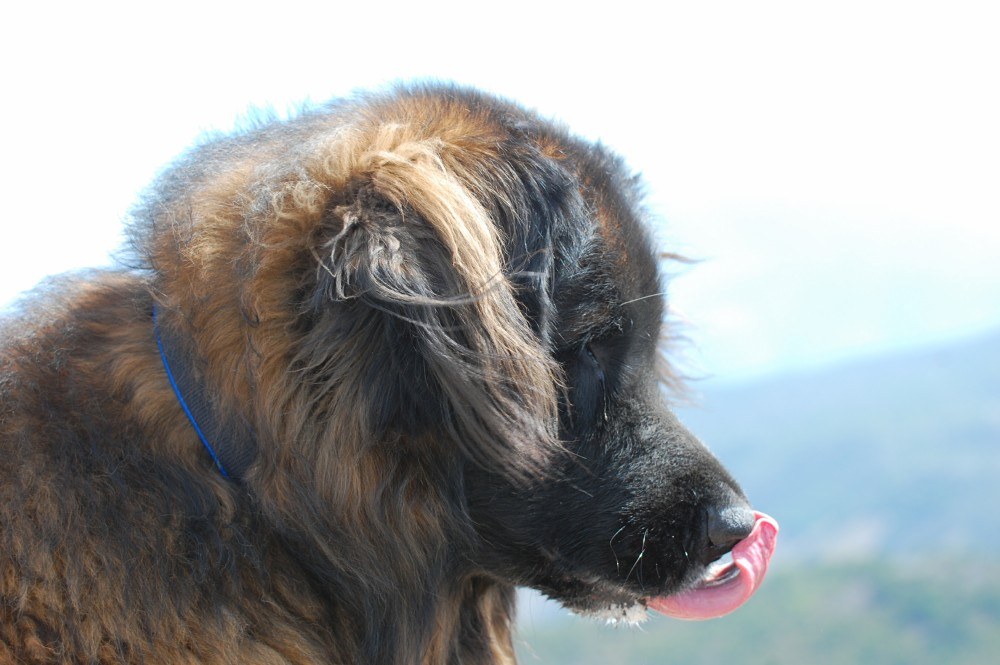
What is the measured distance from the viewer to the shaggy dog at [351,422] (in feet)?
8.89

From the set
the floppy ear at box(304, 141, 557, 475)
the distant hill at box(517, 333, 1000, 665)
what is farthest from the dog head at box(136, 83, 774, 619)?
the distant hill at box(517, 333, 1000, 665)

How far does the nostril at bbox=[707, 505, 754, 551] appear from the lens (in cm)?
320

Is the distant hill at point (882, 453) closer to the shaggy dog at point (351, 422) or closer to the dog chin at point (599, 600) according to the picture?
the dog chin at point (599, 600)

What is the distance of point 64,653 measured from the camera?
260 cm

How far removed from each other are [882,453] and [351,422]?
68056 mm

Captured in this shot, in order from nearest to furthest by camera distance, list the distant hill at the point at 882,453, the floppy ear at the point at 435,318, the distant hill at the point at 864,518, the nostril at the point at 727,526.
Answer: the floppy ear at the point at 435,318, the nostril at the point at 727,526, the distant hill at the point at 864,518, the distant hill at the point at 882,453

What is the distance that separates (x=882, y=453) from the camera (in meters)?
64.8

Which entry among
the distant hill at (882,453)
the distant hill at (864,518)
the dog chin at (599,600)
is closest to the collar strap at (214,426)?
the dog chin at (599,600)

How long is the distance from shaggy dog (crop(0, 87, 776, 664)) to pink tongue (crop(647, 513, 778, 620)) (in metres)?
0.01

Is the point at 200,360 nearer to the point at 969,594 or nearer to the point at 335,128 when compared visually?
the point at 335,128

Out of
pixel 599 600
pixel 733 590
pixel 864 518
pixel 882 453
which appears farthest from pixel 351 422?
pixel 882 453

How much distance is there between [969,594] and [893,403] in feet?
144

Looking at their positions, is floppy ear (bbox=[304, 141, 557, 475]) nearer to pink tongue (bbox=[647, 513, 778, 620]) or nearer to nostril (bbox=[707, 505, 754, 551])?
nostril (bbox=[707, 505, 754, 551])

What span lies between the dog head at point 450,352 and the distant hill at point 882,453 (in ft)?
182
